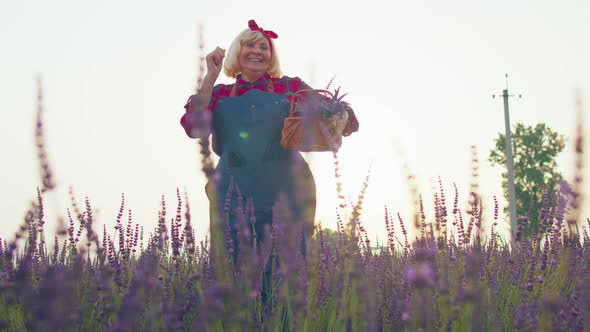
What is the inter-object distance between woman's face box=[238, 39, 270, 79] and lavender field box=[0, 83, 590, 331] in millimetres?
1309

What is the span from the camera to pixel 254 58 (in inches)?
173

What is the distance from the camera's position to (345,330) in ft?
6.98

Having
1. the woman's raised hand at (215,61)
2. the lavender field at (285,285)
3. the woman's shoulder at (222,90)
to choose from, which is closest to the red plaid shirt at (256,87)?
the woman's shoulder at (222,90)

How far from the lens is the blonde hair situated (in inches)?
175

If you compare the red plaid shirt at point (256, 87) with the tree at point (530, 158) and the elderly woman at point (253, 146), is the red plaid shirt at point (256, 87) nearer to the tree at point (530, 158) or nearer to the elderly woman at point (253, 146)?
the elderly woman at point (253, 146)

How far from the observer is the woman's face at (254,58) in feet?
14.3

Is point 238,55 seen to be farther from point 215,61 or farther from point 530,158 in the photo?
point 530,158

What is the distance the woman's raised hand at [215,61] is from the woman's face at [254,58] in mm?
448

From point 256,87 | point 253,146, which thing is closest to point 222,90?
point 256,87

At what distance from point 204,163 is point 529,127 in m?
32.6

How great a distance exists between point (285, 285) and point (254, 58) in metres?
2.58

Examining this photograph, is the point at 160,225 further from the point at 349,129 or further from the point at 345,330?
the point at 349,129

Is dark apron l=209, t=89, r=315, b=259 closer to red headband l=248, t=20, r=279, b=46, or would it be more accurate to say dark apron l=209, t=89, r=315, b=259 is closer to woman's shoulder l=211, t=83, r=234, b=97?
woman's shoulder l=211, t=83, r=234, b=97

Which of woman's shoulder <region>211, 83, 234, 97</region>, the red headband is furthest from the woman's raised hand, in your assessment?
the red headband
